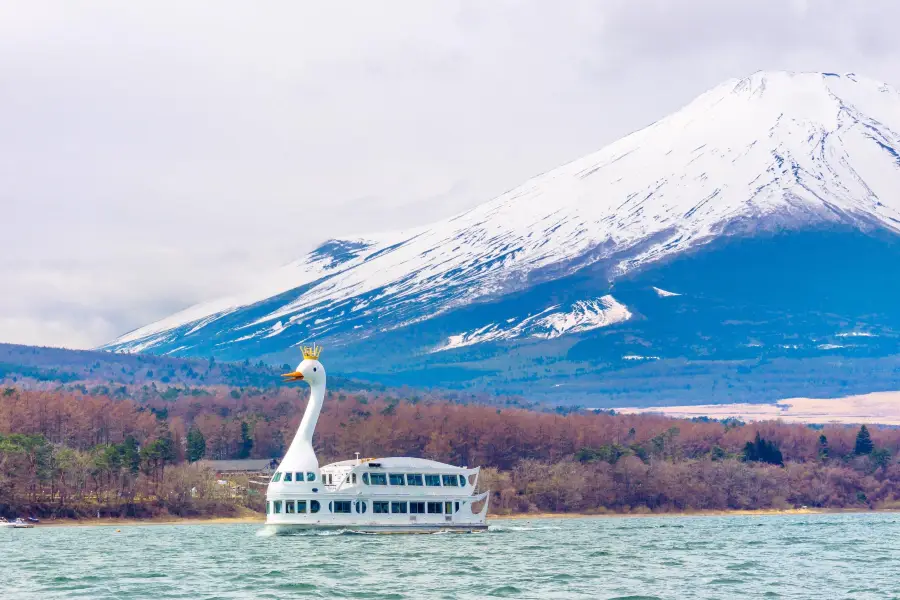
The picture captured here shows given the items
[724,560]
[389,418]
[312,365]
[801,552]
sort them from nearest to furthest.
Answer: [724,560], [801,552], [312,365], [389,418]

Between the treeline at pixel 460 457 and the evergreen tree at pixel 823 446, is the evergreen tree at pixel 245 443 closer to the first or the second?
the treeline at pixel 460 457

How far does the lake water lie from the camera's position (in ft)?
195

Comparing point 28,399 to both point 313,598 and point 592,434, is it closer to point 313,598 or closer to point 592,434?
point 592,434

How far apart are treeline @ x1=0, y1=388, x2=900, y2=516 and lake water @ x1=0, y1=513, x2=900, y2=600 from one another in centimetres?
1951

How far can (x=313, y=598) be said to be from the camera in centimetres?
5669

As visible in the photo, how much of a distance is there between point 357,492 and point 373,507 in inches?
56.0

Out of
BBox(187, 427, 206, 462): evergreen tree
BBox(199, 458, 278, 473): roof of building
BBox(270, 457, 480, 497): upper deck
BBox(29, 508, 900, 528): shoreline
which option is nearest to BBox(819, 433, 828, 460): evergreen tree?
BBox(29, 508, 900, 528): shoreline

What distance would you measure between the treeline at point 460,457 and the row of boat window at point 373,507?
34.0 meters

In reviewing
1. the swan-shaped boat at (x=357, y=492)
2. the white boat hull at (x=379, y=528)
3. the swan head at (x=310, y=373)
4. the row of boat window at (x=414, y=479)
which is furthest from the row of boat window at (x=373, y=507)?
the swan head at (x=310, y=373)

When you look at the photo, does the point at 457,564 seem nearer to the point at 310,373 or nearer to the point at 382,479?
the point at 310,373

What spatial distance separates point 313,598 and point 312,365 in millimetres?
33157

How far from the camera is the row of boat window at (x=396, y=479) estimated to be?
291 ft

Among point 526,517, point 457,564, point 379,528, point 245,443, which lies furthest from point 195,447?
point 457,564

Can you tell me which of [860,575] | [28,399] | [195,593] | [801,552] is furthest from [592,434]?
[195,593]
